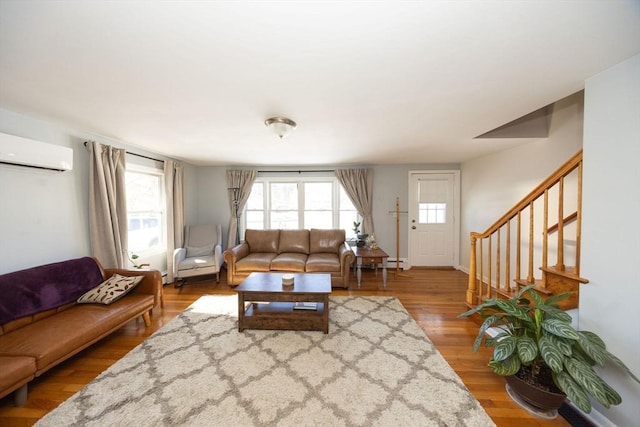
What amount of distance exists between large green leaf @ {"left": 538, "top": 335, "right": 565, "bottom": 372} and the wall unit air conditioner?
4170mm

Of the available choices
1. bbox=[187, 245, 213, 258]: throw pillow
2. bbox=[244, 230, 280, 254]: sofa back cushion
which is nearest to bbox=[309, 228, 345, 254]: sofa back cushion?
bbox=[244, 230, 280, 254]: sofa back cushion

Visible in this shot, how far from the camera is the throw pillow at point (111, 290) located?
86.5 inches

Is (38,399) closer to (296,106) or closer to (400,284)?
(296,106)

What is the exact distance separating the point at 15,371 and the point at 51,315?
77 centimetres

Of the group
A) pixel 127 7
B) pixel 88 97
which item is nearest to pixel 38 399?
pixel 88 97

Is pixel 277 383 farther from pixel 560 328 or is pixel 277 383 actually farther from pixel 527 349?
pixel 560 328

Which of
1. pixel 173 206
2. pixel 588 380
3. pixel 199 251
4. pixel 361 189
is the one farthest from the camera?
pixel 361 189

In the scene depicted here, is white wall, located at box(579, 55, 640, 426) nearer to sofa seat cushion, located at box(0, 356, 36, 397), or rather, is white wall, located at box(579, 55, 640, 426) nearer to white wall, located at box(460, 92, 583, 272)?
white wall, located at box(460, 92, 583, 272)

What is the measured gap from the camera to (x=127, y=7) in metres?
0.95

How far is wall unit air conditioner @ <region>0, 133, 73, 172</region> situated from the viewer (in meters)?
1.88

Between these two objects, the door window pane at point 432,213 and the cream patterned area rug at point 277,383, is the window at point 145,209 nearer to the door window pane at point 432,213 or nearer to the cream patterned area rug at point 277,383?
the cream patterned area rug at point 277,383

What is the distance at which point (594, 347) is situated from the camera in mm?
1234

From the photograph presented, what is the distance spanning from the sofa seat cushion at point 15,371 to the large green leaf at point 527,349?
3.11m

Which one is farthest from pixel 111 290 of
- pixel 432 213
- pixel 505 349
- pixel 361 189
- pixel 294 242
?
pixel 432 213
